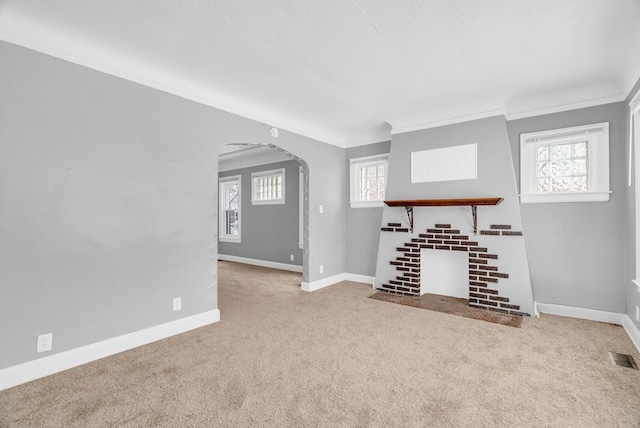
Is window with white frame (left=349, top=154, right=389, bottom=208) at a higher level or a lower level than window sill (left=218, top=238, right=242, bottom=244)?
higher

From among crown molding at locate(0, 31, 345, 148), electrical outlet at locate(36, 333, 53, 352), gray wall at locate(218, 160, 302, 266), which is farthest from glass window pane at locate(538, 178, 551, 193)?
electrical outlet at locate(36, 333, 53, 352)

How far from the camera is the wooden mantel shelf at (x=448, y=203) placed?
143 inches

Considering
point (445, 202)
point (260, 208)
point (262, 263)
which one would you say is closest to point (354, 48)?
point (445, 202)

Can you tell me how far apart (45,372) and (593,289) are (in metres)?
5.24

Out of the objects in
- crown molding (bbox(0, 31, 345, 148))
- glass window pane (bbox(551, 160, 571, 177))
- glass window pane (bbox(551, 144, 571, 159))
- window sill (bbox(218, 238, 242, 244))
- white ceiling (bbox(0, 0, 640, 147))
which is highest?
white ceiling (bbox(0, 0, 640, 147))

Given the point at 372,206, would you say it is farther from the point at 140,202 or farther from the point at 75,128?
the point at 75,128

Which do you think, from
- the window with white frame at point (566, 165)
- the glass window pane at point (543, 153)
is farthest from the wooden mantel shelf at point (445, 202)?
the glass window pane at point (543, 153)

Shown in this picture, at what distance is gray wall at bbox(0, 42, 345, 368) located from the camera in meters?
2.12

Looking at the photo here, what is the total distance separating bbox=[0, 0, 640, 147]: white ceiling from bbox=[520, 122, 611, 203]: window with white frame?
349mm

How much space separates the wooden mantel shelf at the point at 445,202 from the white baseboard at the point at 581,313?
1387 mm

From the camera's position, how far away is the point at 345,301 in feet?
13.4

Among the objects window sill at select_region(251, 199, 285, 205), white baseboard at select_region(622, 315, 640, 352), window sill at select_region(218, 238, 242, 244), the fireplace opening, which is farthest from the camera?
window sill at select_region(218, 238, 242, 244)

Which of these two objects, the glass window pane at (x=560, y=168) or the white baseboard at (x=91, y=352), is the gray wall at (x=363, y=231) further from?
the white baseboard at (x=91, y=352)

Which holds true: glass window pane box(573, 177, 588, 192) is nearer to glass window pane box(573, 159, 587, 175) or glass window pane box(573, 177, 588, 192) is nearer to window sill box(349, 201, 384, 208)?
glass window pane box(573, 159, 587, 175)
